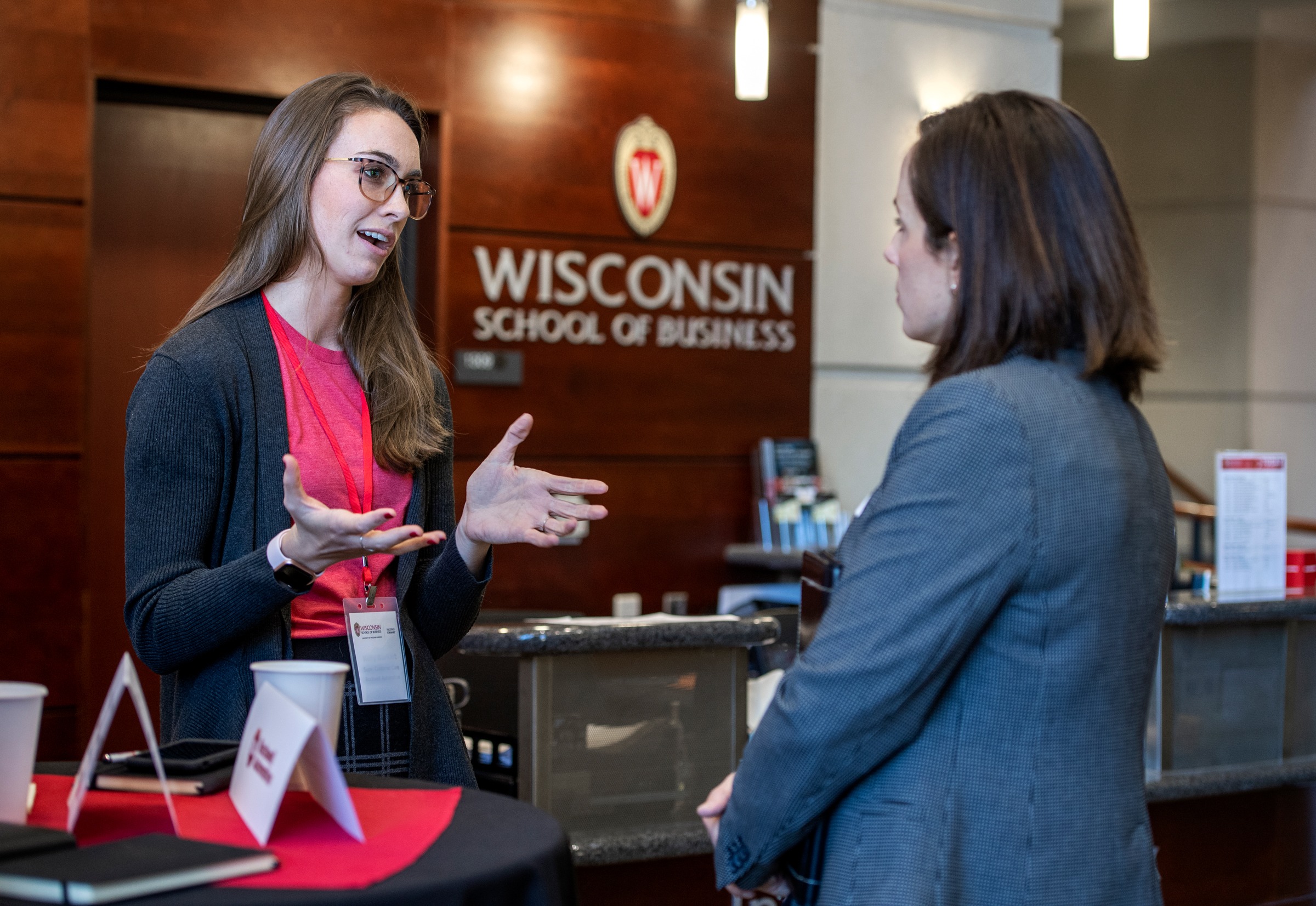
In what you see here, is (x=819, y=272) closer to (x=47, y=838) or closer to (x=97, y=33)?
(x=97, y=33)

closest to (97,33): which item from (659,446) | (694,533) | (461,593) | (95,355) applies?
(95,355)

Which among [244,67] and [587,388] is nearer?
[244,67]

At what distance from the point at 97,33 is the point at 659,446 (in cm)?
236

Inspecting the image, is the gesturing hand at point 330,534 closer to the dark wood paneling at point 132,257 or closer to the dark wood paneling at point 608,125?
the dark wood paneling at point 132,257

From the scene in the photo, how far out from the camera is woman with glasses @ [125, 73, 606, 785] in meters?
1.64

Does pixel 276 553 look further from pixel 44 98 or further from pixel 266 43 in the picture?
pixel 266 43

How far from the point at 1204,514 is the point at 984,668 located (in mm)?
5185

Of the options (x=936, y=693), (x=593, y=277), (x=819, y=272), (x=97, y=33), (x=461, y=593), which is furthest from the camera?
(x=819, y=272)

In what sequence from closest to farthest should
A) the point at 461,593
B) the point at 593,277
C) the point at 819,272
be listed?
the point at 461,593
the point at 593,277
the point at 819,272

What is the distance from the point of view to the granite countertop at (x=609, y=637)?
2.44 metres

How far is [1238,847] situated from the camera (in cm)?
369

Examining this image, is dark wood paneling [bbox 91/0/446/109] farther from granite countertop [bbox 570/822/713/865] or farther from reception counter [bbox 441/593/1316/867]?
granite countertop [bbox 570/822/713/865]

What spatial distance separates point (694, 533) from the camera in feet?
16.8

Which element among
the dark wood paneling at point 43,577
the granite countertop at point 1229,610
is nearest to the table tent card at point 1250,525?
the granite countertop at point 1229,610
